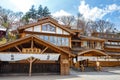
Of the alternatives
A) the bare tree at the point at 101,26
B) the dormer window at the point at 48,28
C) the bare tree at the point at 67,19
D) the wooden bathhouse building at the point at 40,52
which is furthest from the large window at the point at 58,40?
the bare tree at the point at 101,26

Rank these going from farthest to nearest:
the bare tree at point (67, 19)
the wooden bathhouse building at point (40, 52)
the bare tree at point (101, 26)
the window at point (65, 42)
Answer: the bare tree at point (101, 26), the bare tree at point (67, 19), the window at point (65, 42), the wooden bathhouse building at point (40, 52)

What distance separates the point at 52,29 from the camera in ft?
87.2

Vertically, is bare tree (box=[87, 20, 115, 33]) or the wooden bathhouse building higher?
bare tree (box=[87, 20, 115, 33])

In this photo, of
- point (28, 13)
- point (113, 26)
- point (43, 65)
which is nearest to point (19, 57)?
point (43, 65)

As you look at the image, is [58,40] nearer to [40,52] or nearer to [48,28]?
[48,28]

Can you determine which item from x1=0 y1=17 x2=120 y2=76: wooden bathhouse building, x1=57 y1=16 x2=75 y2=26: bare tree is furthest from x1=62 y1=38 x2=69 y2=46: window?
x1=57 y1=16 x2=75 y2=26: bare tree

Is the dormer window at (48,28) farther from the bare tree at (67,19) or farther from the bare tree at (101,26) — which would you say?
the bare tree at (101,26)

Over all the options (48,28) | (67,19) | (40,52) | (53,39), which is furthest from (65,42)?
(67,19)

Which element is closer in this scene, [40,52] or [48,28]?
[40,52]

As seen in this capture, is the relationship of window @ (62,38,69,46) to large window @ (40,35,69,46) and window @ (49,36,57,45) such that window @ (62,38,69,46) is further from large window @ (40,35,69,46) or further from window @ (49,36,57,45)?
window @ (49,36,57,45)

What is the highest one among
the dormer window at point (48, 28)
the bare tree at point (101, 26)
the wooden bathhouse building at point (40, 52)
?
the bare tree at point (101, 26)

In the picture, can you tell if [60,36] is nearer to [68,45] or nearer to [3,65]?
[68,45]

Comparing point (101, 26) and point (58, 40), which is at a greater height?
point (101, 26)

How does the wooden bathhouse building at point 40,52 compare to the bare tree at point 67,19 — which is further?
the bare tree at point 67,19
